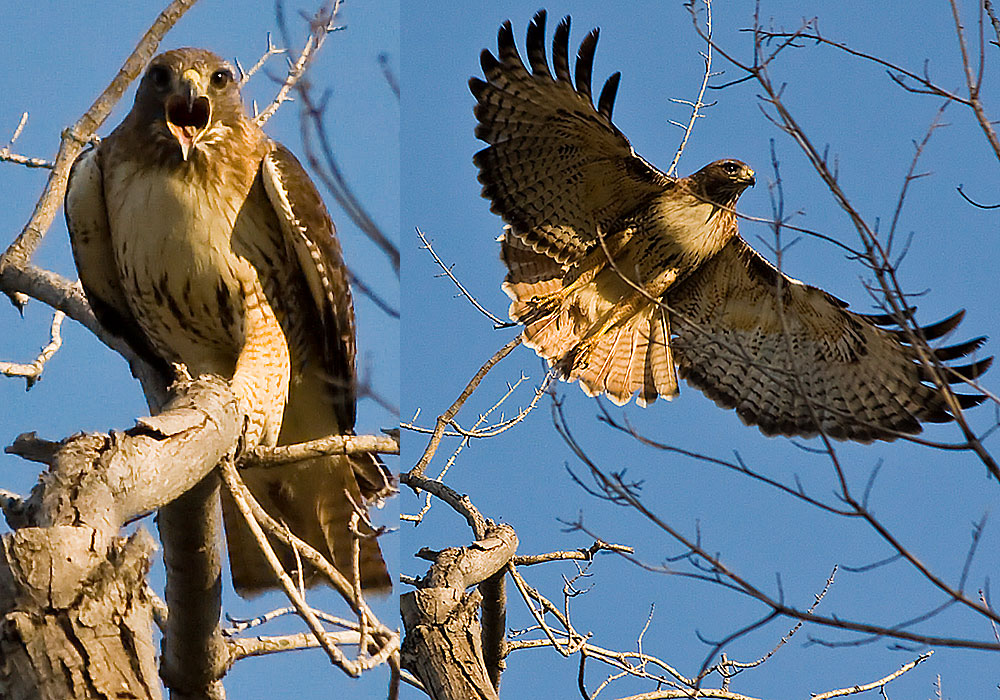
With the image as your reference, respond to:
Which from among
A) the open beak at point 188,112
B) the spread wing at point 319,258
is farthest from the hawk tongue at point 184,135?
the spread wing at point 319,258

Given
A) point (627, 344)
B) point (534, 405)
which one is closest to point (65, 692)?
point (534, 405)

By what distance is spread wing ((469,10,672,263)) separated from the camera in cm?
518

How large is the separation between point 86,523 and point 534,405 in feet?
8.13

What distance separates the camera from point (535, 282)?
5.54 m

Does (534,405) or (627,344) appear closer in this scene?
(534,405)

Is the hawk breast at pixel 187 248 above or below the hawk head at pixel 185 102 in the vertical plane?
below

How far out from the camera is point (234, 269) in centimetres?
315

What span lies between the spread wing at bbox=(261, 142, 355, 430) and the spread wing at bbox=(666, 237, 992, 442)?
104 inches

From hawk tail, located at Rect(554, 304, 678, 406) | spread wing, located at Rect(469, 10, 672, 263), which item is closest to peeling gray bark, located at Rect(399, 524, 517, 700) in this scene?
spread wing, located at Rect(469, 10, 672, 263)

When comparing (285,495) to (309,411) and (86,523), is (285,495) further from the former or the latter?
(86,523)

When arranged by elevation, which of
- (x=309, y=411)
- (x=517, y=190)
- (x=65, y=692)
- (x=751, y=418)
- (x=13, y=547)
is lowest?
(x=65, y=692)

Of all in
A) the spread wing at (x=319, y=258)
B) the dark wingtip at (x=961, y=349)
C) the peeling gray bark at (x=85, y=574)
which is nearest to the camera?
the peeling gray bark at (x=85, y=574)

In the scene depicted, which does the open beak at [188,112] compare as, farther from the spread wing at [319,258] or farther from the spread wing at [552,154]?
the spread wing at [552,154]

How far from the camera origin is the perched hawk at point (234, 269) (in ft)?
10.0
